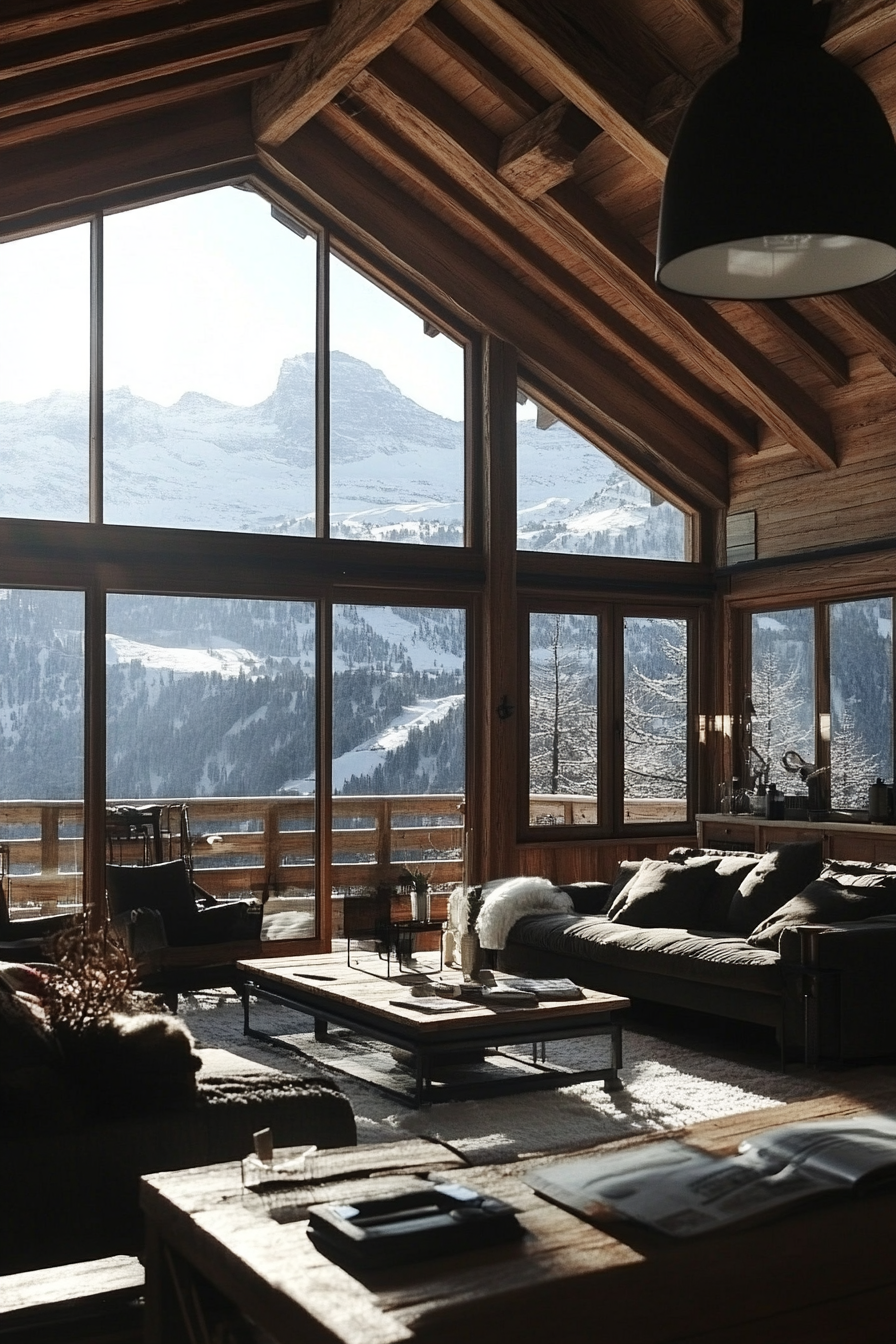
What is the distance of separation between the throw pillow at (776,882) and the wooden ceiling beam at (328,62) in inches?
177

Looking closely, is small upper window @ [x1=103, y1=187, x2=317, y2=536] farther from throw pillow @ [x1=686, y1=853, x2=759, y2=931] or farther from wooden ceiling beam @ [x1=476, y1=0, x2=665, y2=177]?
throw pillow @ [x1=686, y1=853, x2=759, y2=931]

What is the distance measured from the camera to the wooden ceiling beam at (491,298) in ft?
29.2

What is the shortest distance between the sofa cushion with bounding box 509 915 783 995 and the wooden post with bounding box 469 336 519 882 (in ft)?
6.48

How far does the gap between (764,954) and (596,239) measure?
15.0 ft

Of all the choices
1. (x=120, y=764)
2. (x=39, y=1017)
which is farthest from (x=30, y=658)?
(x=39, y=1017)

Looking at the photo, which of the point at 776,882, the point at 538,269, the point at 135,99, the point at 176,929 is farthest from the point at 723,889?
the point at 135,99

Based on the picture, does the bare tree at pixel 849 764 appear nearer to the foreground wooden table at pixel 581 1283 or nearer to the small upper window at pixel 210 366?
the small upper window at pixel 210 366

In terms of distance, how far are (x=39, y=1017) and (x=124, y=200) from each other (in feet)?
21.2

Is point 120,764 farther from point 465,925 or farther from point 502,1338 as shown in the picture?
point 502,1338

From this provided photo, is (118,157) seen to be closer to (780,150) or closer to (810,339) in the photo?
(810,339)

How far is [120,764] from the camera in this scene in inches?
331

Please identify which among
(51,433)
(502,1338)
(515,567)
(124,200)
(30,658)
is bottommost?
(502,1338)

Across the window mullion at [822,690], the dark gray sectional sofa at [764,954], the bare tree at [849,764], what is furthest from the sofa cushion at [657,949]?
the window mullion at [822,690]

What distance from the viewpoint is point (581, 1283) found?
2.01 m
